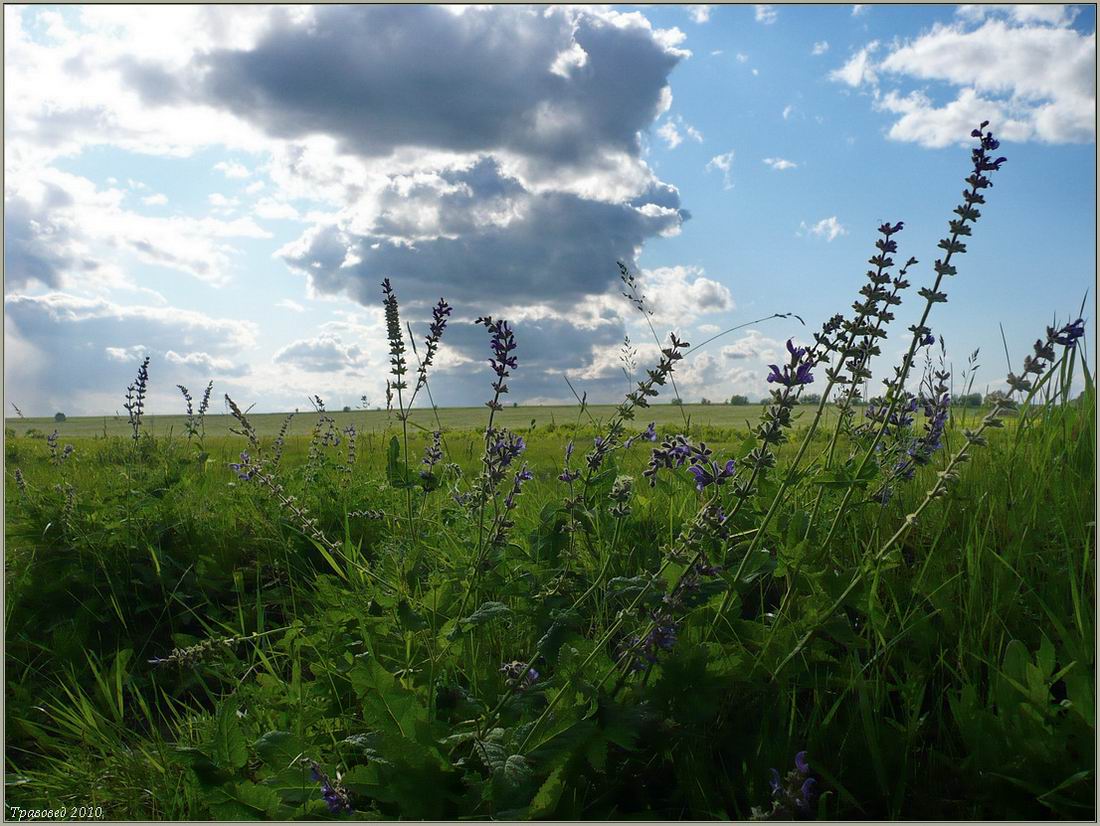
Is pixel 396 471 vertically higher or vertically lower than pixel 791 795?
higher

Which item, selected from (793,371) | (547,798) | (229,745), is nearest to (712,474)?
(793,371)

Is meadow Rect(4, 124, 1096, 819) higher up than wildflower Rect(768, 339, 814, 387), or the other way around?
wildflower Rect(768, 339, 814, 387)

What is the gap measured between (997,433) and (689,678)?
5.20 metres

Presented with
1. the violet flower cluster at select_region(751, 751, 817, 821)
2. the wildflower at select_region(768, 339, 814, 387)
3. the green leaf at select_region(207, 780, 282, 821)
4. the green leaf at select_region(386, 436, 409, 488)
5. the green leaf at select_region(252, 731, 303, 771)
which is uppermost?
the wildflower at select_region(768, 339, 814, 387)

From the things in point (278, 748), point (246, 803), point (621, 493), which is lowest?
point (246, 803)

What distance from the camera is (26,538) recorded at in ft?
16.6

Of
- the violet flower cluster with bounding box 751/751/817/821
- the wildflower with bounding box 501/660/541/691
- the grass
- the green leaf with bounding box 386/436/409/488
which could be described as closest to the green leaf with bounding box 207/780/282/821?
the grass

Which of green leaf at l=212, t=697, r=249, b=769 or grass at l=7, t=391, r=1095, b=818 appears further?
green leaf at l=212, t=697, r=249, b=769

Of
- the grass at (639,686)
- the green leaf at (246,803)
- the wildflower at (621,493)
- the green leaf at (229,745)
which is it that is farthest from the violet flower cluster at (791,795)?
the green leaf at (229,745)

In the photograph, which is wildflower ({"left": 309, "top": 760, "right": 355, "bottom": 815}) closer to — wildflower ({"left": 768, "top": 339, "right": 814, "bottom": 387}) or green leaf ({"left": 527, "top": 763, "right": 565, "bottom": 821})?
green leaf ({"left": 527, "top": 763, "right": 565, "bottom": 821})

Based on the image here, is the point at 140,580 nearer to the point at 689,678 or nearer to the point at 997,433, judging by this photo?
the point at 689,678

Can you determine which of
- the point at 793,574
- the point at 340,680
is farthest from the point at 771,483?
the point at 340,680

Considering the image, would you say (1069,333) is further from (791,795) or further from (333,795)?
(333,795)

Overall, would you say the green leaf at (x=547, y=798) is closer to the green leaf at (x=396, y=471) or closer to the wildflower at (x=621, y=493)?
the wildflower at (x=621, y=493)
